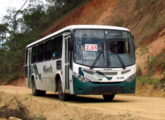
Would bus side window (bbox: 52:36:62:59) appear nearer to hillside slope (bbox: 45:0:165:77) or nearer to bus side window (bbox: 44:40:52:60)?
bus side window (bbox: 44:40:52:60)

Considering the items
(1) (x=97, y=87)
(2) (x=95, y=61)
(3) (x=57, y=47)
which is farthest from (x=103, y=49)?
(3) (x=57, y=47)

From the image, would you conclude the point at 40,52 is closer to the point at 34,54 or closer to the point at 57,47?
the point at 34,54

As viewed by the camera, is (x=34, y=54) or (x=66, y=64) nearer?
(x=66, y=64)

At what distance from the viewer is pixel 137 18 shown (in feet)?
108

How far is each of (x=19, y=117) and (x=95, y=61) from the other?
361 cm

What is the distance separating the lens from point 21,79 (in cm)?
4812

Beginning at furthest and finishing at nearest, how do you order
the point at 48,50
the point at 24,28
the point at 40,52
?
the point at 24,28, the point at 40,52, the point at 48,50

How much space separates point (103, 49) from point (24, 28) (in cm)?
4090

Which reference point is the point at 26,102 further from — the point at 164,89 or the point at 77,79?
the point at 164,89

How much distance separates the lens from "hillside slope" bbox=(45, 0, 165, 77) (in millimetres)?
27031

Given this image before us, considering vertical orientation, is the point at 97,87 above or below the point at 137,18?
below

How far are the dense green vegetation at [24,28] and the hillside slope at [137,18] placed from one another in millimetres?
3212

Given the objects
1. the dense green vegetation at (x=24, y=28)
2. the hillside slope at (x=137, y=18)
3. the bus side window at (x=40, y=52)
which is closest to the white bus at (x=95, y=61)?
the bus side window at (x=40, y=52)

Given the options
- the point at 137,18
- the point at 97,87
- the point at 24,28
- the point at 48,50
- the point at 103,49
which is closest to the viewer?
the point at 97,87
